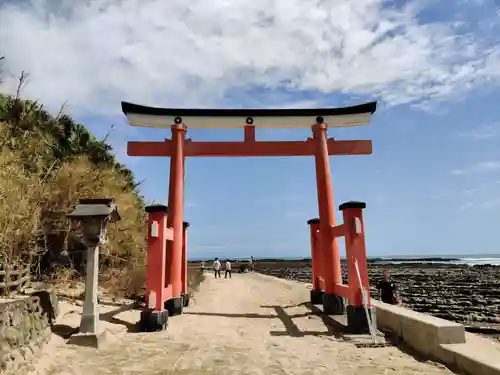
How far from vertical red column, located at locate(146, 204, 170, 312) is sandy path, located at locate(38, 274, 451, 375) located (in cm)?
70

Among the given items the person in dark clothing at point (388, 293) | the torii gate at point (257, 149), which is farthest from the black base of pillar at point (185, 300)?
the person in dark clothing at point (388, 293)

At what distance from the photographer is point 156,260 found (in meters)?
7.92

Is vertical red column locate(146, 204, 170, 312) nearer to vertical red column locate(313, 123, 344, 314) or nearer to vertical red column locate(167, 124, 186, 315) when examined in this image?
vertical red column locate(167, 124, 186, 315)

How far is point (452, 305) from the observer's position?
15156 millimetres

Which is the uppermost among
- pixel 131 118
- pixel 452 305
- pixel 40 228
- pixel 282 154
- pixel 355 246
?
pixel 131 118

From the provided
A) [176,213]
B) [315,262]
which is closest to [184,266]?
[176,213]

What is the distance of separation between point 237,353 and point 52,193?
628 centimetres

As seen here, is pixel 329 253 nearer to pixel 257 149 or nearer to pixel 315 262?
pixel 315 262

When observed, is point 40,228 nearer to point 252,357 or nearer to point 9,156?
point 9,156

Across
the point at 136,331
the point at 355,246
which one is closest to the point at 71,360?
the point at 136,331

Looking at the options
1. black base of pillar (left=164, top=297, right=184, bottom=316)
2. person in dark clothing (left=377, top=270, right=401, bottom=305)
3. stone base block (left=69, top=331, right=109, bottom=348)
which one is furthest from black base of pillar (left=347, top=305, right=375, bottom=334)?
stone base block (left=69, top=331, right=109, bottom=348)

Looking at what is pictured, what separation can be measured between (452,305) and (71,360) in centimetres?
1473

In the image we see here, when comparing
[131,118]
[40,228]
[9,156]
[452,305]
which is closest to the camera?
[9,156]

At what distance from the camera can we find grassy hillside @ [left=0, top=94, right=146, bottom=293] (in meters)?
6.94
